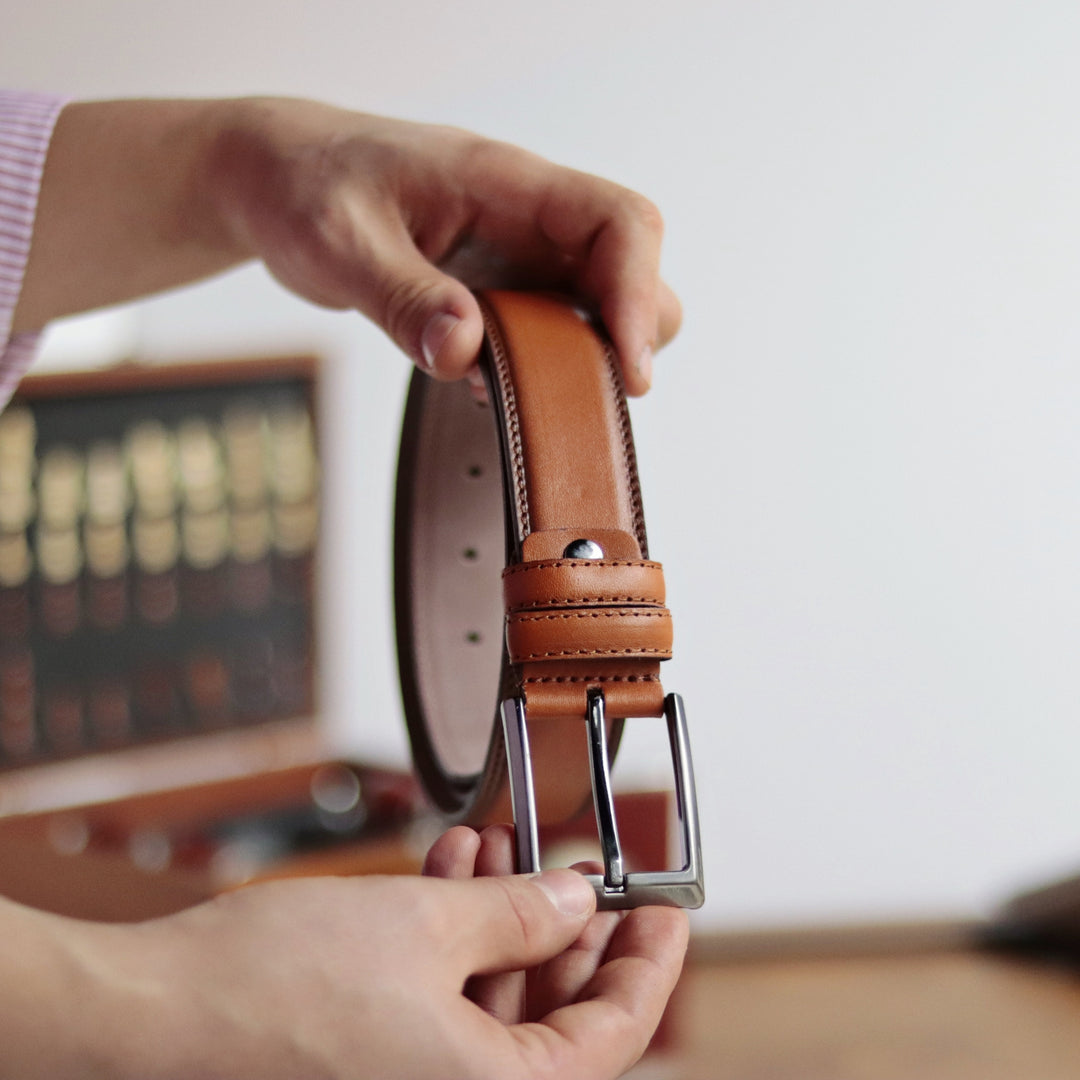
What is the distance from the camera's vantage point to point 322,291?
60 cm

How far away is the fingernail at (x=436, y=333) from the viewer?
46 cm

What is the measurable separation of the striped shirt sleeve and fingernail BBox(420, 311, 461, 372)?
0.33 meters

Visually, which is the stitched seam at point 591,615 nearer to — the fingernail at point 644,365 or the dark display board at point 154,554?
the fingernail at point 644,365

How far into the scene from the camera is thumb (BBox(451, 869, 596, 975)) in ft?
1.03

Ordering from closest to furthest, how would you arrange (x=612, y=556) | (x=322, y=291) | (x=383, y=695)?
(x=612, y=556)
(x=322, y=291)
(x=383, y=695)

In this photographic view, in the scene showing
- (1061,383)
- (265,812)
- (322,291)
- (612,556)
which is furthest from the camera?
(1061,383)

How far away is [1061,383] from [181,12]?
1432 millimetres

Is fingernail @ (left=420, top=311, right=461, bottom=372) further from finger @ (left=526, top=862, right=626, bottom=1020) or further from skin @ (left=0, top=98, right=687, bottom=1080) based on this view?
finger @ (left=526, top=862, right=626, bottom=1020)

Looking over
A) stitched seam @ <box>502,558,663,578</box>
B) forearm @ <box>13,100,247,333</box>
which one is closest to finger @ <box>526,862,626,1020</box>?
stitched seam @ <box>502,558,663,578</box>

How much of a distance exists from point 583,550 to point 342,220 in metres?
0.26

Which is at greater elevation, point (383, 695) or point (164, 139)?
point (164, 139)

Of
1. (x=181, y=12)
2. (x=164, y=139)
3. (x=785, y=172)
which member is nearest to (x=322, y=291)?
(x=164, y=139)

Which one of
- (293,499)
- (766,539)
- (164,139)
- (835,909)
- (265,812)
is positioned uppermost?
(164,139)

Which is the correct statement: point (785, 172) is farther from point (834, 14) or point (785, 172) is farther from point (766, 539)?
point (766, 539)
